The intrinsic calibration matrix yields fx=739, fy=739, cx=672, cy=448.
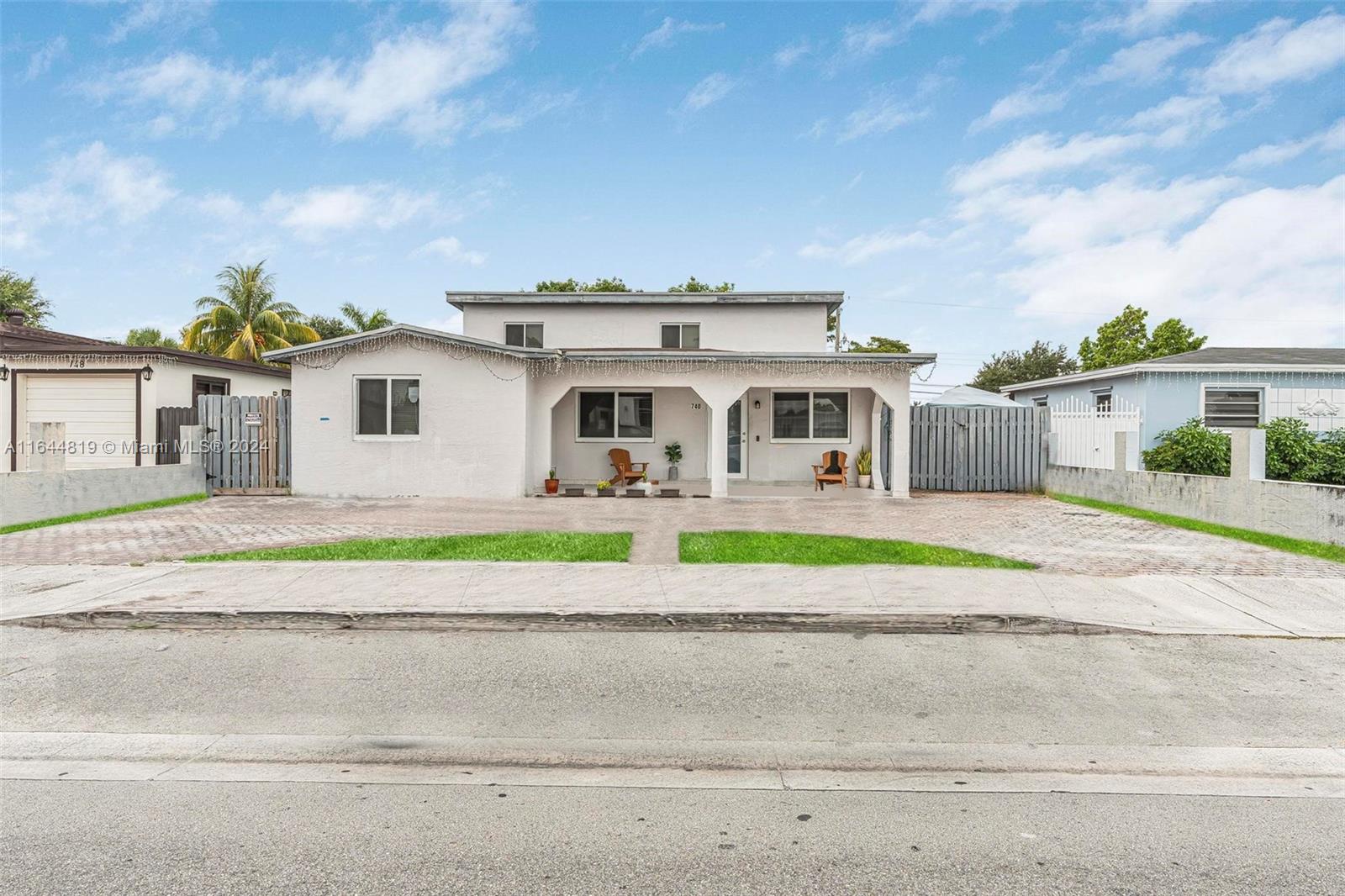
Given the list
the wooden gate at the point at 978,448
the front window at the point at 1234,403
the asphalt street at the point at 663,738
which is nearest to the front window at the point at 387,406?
the asphalt street at the point at 663,738

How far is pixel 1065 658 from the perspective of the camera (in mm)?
6043

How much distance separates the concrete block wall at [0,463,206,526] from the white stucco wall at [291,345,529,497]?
7.53ft

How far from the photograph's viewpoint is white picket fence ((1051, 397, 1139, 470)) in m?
17.6

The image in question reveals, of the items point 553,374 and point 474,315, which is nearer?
point 553,374

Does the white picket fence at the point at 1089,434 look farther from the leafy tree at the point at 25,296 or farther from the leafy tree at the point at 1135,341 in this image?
the leafy tree at the point at 25,296

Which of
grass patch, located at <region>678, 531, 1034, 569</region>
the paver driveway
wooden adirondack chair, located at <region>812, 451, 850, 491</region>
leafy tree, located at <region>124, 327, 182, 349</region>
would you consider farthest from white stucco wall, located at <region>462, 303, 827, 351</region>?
leafy tree, located at <region>124, 327, 182, 349</region>

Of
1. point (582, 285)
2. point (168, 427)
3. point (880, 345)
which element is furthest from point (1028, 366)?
point (168, 427)

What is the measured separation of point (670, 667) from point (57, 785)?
373 cm

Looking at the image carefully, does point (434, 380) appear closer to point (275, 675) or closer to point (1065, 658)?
point (275, 675)

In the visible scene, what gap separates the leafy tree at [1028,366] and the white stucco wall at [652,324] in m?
33.5

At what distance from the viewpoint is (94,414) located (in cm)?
1798

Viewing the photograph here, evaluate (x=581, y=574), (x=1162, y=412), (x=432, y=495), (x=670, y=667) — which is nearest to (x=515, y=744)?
(x=670, y=667)

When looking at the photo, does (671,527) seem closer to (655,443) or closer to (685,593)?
(685,593)

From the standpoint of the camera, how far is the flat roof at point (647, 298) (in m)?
21.0
